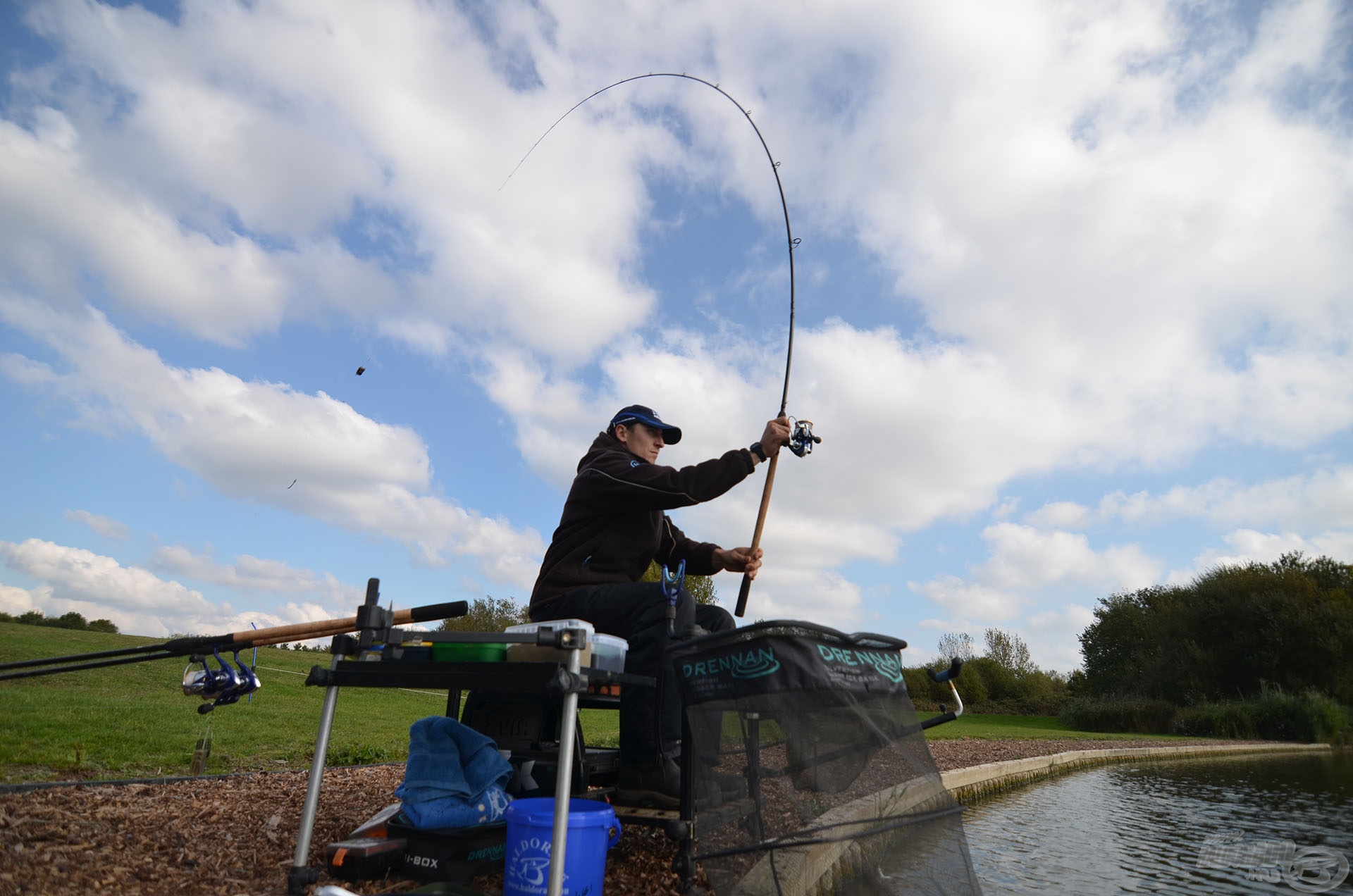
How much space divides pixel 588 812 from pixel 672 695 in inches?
34.4

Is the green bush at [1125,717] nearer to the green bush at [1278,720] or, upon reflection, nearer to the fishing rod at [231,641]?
the green bush at [1278,720]

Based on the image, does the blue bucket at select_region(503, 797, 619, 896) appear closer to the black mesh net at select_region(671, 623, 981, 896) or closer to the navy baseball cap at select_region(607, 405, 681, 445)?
the black mesh net at select_region(671, 623, 981, 896)

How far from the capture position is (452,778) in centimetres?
295

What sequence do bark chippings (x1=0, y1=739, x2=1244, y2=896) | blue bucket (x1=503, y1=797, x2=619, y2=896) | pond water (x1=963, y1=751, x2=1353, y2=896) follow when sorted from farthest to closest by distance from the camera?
pond water (x1=963, y1=751, x2=1353, y2=896)
bark chippings (x1=0, y1=739, x2=1244, y2=896)
blue bucket (x1=503, y1=797, x2=619, y2=896)

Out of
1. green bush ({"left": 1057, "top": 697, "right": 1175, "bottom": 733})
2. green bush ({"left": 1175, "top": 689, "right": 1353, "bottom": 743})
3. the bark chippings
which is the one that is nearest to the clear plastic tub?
the bark chippings

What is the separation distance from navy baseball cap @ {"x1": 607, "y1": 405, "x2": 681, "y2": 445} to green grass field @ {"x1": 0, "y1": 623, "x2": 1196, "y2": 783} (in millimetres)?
4021

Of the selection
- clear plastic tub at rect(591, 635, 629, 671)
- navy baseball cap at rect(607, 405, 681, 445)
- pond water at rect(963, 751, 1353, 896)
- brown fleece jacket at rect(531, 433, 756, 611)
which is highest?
navy baseball cap at rect(607, 405, 681, 445)

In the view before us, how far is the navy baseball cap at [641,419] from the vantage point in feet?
14.4

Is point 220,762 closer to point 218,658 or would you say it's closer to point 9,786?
point 9,786

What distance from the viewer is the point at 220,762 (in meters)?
5.97

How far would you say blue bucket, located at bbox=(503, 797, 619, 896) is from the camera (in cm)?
242

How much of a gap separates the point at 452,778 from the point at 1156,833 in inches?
284

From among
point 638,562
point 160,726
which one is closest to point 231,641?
point 638,562

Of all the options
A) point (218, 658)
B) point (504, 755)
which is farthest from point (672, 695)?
point (218, 658)
